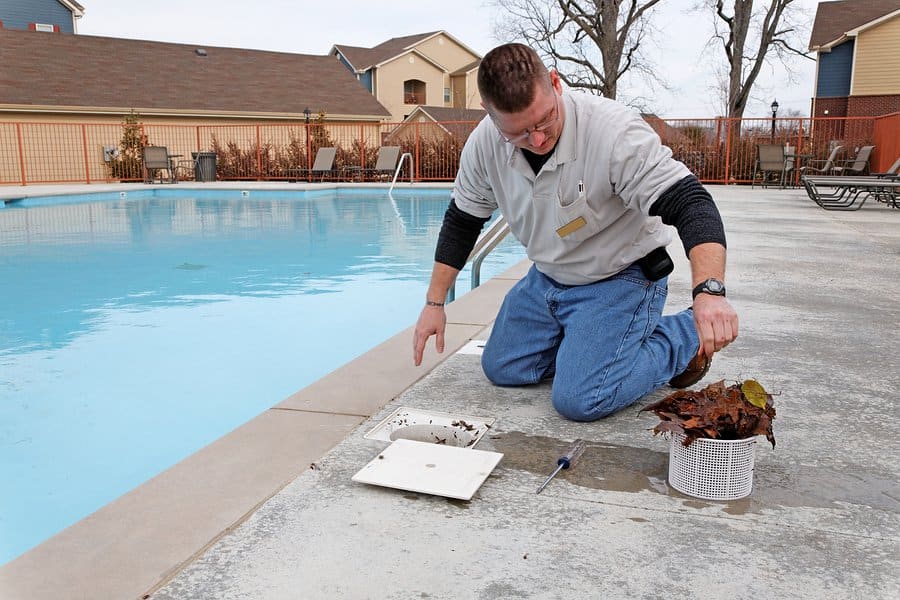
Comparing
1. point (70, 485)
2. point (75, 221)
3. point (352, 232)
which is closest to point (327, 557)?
point (70, 485)

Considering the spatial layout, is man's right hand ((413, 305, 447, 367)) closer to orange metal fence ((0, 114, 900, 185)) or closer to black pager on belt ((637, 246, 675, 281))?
black pager on belt ((637, 246, 675, 281))

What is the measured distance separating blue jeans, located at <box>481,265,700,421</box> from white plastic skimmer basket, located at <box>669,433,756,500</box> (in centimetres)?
49

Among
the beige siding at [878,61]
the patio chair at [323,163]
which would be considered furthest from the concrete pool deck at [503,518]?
the beige siding at [878,61]

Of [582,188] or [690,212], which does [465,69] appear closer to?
[582,188]

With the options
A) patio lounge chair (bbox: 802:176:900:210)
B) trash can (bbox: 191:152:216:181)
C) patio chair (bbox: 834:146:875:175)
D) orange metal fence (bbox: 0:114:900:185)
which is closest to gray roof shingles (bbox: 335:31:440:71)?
orange metal fence (bbox: 0:114:900:185)

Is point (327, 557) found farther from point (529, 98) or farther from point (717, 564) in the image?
point (529, 98)

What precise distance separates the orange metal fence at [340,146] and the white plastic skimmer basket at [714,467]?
1584cm

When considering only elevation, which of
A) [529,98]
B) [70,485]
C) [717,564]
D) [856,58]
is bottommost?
[70,485]

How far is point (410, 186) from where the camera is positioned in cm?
1725

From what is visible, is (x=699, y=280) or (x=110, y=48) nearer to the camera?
(x=699, y=280)

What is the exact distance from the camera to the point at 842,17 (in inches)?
1084

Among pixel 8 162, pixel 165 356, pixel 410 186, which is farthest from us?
pixel 8 162

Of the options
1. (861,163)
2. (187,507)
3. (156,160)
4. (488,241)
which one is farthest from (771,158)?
(187,507)

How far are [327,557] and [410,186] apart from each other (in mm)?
15985
